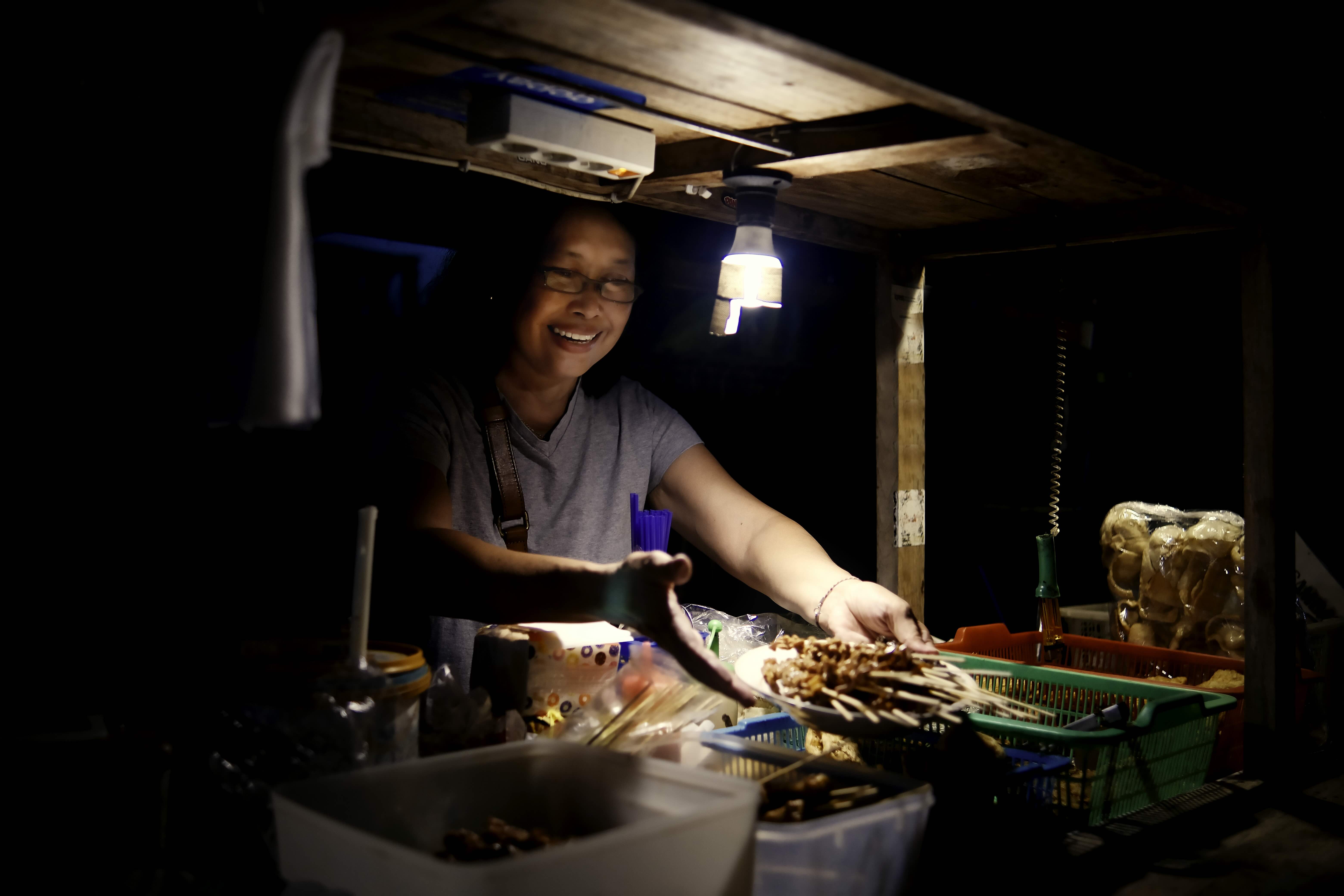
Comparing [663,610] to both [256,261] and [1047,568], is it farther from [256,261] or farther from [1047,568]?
[1047,568]

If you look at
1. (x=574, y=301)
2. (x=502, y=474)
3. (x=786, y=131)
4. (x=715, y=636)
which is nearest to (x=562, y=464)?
(x=502, y=474)

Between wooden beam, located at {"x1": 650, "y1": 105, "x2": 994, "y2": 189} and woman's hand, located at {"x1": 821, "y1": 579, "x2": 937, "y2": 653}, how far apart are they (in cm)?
117

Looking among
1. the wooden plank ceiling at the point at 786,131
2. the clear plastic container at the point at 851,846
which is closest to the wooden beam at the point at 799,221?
the wooden plank ceiling at the point at 786,131

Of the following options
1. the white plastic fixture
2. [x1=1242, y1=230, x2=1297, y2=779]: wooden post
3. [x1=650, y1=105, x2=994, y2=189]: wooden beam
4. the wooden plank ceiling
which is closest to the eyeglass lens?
the wooden plank ceiling

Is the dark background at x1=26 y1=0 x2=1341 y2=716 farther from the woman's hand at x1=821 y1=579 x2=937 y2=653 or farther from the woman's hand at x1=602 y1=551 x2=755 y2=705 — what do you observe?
the woman's hand at x1=821 y1=579 x2=937 y2=653

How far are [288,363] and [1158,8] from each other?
2298mm

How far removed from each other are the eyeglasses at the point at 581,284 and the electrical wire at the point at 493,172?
232mm

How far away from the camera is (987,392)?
9.09 metres

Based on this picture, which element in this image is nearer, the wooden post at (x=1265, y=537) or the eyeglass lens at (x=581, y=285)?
the wooden post at (x=1265, y=537)

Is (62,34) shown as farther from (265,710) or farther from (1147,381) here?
(1147,381)

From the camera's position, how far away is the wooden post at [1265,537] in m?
2.80

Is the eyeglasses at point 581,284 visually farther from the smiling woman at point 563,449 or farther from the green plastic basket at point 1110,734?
the green plastic basket at point 1110,734

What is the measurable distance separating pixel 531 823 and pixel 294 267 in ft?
3.18

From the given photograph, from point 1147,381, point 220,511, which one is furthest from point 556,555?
point 1147,381
